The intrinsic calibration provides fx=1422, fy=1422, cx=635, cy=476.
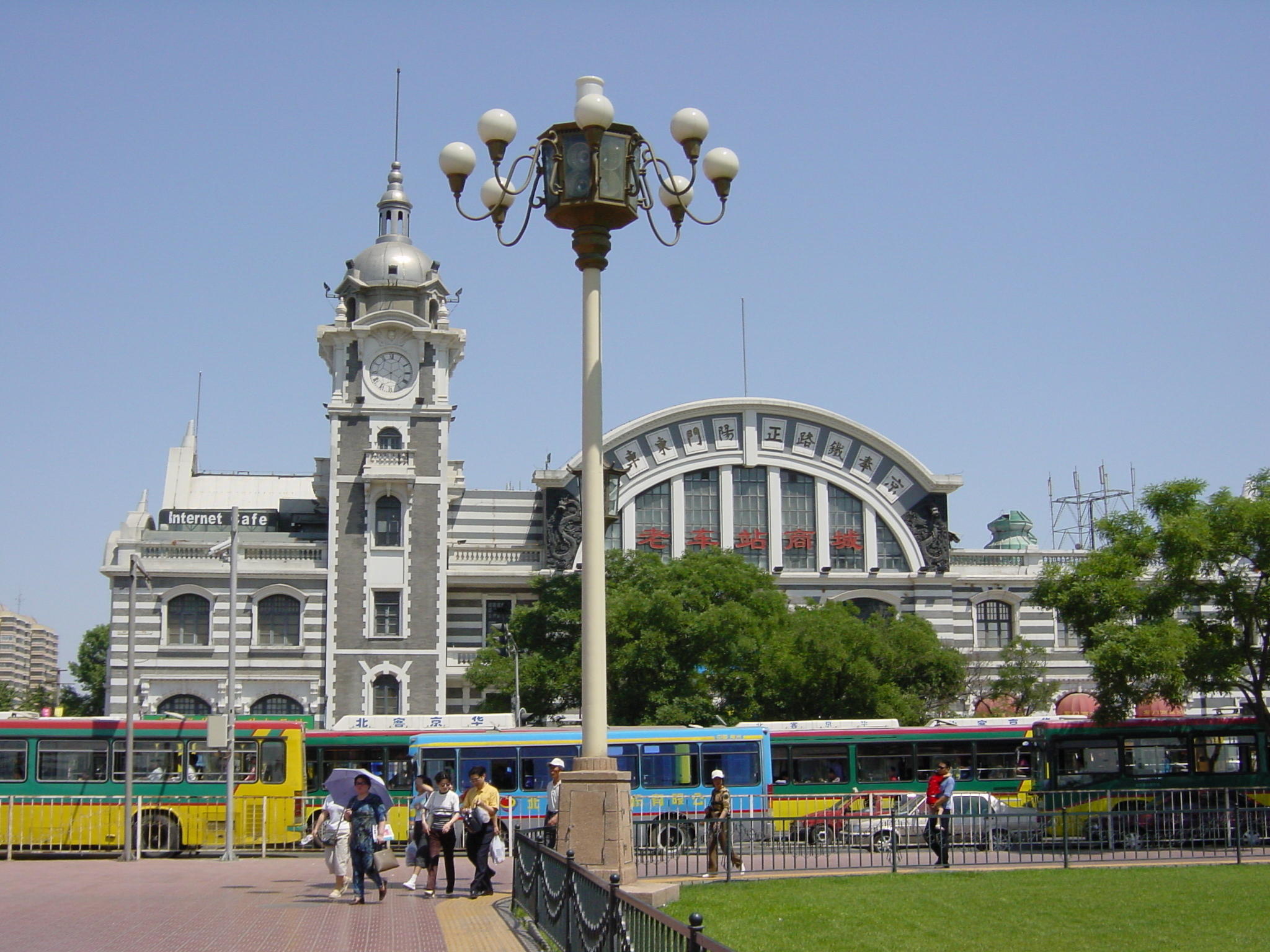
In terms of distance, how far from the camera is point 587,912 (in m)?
11.0

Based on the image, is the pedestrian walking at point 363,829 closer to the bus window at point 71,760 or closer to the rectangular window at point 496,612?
the bus window at point 71,760

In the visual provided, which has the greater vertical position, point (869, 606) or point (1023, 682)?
point (869, 606)

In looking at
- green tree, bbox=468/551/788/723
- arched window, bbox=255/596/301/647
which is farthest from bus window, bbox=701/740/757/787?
arched window, bbox=255/596/301/647

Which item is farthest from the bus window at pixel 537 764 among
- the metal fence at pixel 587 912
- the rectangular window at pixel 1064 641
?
the rectangular window at pixel 1064 641

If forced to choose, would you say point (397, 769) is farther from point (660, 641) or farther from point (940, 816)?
point (940, 816)

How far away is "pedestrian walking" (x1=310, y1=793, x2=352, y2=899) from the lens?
17.4 m

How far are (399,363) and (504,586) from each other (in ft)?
30.4

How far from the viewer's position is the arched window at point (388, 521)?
164ft

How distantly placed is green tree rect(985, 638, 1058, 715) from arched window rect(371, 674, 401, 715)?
20.7m

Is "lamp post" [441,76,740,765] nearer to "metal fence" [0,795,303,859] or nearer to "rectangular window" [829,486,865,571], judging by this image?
"metal fence" [0,795,303,859]

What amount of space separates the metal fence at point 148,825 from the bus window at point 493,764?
3.50 metres

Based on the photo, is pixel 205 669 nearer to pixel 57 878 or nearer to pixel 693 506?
pixel 693 506

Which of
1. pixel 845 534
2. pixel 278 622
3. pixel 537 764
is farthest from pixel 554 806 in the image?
pixel 845 534

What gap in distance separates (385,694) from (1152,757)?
27936 millimetres
